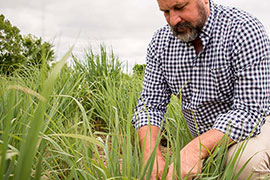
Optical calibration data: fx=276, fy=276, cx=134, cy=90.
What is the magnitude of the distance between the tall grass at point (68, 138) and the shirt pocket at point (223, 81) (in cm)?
27

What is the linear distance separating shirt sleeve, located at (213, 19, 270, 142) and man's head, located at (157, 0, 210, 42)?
7.9 inches

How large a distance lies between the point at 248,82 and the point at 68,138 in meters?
0.89

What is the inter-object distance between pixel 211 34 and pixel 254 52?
0.83ft

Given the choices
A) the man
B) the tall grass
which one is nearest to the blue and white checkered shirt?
the man

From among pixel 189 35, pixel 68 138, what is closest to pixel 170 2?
pixel 189 35

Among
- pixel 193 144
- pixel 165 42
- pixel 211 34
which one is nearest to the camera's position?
pixel 193 144

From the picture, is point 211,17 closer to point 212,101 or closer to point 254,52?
point 254,52

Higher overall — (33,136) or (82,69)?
(82,69)

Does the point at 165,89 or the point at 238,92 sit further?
the point at 165,89

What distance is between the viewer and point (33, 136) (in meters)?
0.49

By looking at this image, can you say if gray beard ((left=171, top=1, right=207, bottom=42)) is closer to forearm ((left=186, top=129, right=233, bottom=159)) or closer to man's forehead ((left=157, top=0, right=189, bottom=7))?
man's forehead ((left=157, top=0, right=189, bottom=7))

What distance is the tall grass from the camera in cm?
52

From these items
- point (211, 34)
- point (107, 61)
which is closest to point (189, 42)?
point (211, 34)

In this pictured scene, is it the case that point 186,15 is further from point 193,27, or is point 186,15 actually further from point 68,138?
point 68,138
